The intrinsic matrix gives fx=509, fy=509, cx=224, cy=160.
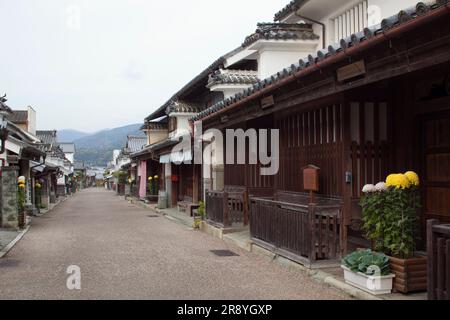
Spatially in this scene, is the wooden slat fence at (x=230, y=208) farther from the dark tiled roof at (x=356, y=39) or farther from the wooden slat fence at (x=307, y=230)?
the dark tiled roof at (x=356, y=39)

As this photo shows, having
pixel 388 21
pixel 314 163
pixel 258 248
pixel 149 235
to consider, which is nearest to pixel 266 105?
pixel 314 163

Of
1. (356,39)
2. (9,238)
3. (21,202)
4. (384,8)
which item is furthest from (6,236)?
(356,39)

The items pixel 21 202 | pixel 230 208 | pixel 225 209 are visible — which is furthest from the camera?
pixel 21 202

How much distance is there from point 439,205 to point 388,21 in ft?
12.6

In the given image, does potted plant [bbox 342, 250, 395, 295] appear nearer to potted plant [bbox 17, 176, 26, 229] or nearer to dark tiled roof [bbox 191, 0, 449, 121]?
dark tiled roof [bbox 191, 0, 449, 121]

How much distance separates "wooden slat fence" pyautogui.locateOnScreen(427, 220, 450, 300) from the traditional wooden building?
6.45 feet

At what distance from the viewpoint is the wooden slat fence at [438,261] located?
5717mm

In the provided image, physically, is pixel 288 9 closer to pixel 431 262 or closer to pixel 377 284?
pixel 377 284

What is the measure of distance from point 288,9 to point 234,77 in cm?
448

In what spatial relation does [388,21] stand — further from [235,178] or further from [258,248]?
[235,178]

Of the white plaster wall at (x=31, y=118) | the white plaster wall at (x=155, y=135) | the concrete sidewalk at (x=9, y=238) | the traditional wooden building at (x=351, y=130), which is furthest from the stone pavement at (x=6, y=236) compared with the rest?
the white plaster wall at (x=31, y=118)

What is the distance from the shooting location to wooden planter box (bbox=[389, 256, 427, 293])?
22.9 feet

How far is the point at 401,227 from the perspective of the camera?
7.11 metres

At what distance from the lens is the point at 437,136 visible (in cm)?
853
